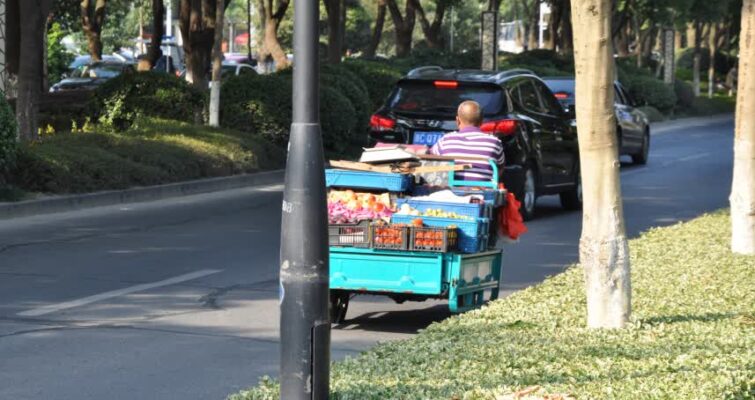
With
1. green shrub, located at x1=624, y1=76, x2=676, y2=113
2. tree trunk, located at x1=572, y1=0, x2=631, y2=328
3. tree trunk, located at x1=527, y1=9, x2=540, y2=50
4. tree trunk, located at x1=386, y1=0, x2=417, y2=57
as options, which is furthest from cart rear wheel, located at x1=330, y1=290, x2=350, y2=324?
tree trunk, located at x1=527, y1=9, x2=540, y2=50

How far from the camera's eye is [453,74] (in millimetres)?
16297

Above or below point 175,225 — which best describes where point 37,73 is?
above

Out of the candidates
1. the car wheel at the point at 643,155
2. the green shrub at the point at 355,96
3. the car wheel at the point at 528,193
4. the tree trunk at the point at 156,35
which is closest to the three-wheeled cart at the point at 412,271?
the car wheel at the point at 528,193

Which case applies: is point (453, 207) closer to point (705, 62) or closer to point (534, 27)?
point (534, 27)

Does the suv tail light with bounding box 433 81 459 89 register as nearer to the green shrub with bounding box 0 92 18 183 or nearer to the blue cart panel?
the green shrub with bounding box 0 92 18 183

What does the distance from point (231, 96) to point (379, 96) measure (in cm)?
564

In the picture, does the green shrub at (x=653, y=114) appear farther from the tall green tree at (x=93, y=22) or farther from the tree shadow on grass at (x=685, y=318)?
the tree shadow on grass at (x=685, y=318)

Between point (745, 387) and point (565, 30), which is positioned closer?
point (745, 387)

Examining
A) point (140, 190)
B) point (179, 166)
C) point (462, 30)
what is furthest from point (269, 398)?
point (462, 30)

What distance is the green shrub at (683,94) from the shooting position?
54850mm

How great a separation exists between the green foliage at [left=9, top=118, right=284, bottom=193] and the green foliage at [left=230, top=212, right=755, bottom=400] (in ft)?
28.5

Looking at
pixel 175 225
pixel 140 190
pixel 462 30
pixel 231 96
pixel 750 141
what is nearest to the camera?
pixel 750 141

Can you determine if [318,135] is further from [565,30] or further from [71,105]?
[565,30]

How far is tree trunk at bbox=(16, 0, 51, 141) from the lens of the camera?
1972 centimetres
